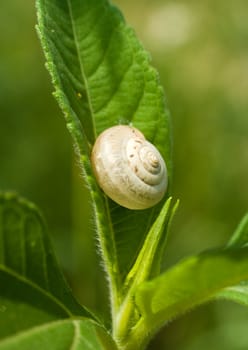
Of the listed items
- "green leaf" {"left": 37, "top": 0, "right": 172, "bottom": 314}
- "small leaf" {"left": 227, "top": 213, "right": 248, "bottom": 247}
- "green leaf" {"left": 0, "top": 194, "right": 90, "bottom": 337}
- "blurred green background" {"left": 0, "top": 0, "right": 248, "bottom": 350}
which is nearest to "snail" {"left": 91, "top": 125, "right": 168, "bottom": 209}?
"green leaf" {"left": 37, "top": 0, "right": 172, "bottom": 314}

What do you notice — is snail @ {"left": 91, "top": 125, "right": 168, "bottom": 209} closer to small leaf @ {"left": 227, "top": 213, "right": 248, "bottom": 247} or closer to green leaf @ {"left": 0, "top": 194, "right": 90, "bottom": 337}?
small leaf @ {"left": 227, "top": 213, "right": 248, "bottom": 247}

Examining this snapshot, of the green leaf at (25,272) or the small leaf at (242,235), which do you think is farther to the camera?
the small leaf at (242,235)

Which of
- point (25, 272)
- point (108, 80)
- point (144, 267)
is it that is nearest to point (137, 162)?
point (108, 80)

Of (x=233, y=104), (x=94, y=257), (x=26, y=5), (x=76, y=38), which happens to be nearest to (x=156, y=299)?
(x=76, y=38)

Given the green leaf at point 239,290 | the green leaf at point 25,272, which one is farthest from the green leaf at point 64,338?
the green leaf at point 239,290

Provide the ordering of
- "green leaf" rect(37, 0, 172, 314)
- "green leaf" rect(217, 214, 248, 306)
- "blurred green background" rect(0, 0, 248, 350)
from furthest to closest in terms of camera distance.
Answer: "blurred green background" rect(0, 0, 248, 350), "green leaf" rect(37, 0, 172, 314), "green leaf" rect(217, 214, 248, 306)

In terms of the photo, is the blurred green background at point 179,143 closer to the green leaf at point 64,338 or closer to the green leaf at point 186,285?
the green leaf at point 186,285

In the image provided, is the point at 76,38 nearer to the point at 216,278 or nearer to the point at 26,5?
the point at 216,278
